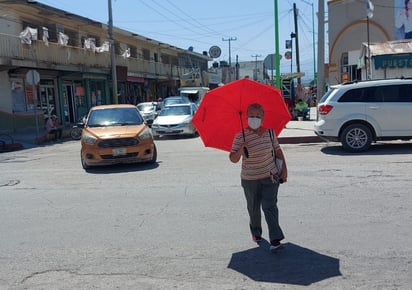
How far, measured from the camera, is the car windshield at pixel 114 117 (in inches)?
474

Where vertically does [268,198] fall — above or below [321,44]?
below

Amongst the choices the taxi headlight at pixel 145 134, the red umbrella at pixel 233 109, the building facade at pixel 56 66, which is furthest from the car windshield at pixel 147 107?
the red umbrella at pixel 233 109

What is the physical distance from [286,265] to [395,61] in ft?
59.2

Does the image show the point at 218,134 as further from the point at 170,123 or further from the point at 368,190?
the point at 170,123

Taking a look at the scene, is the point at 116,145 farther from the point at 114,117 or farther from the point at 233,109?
the point at 233,109

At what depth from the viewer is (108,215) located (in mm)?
6688

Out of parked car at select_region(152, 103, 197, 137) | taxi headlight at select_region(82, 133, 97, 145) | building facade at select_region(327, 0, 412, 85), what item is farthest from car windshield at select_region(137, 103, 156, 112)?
taxi headlight at select_region(82, 133, 97, 145)

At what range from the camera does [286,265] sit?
4523mm

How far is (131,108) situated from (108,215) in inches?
252

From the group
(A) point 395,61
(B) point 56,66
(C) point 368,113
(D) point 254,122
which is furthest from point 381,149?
(B) point 56,66

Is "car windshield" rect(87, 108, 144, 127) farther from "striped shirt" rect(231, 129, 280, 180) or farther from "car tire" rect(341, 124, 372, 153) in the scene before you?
"striped shirt" rect(231, 129, 280, 180)

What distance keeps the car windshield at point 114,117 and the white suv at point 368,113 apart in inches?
194

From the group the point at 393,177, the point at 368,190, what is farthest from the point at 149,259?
the point at 393,177

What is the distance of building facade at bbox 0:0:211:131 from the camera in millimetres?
23281
